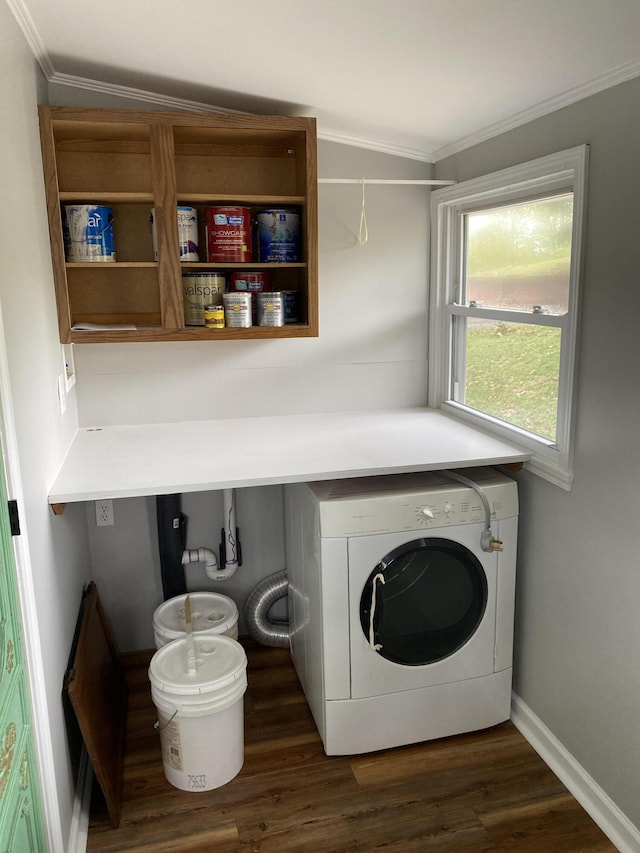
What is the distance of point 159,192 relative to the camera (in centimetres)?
224

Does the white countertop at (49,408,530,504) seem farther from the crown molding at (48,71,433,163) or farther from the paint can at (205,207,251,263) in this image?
the crown molding at (48,71,433,163)

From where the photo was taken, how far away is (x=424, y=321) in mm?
2912

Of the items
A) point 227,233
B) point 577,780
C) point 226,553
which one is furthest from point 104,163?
point 577,780

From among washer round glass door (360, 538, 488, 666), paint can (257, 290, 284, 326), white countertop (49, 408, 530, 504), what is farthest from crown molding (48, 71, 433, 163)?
washer round glass door (360, 538, 488, 666)

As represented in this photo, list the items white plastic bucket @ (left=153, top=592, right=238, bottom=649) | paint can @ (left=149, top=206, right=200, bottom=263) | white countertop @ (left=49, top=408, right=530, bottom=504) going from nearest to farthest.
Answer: white countertop @ (left=49, top=408, right=530, bottom=504) < paint can @ (left=149, top=206, right=200, bottom=263) < white plastic bucket @ (left=153, top=592, right=238, bottom=649)

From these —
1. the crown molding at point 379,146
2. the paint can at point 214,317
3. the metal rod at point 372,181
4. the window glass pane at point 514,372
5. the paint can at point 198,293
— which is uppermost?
the crown molding at point 379,146

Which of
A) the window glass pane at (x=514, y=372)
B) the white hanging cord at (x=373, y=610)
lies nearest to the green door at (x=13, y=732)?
the white hanging cord at (x=373, y=610)

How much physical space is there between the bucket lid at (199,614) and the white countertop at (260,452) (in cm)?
67

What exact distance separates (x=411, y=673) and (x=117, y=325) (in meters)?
1.62

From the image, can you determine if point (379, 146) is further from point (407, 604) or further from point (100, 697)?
point (100, 697)

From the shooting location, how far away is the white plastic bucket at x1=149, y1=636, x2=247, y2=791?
2037 mm

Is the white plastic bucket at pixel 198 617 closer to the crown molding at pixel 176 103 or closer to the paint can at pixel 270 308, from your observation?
the paint can at pixel 270 308

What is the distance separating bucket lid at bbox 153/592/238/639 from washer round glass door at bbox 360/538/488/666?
25.1 inches

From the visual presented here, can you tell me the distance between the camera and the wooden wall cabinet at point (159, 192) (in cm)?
220
